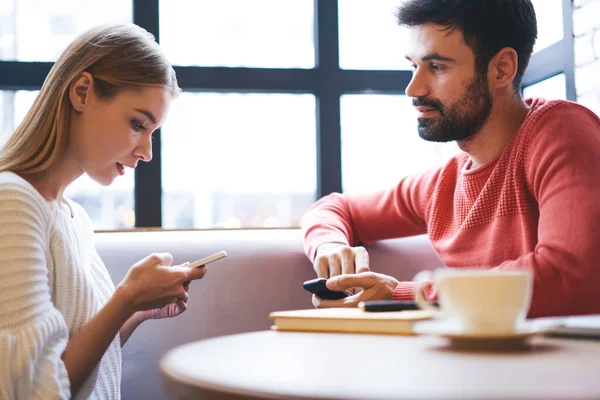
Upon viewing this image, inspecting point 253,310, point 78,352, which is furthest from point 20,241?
point 253,310

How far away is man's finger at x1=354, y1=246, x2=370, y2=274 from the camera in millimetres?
1536

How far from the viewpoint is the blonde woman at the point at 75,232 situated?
1109 millimetres

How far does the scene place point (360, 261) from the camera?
5.12 feet

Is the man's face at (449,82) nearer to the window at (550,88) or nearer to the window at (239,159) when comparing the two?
the window at (550,88)

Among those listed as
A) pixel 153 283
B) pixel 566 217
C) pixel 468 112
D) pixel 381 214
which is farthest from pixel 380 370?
pixel 381 214

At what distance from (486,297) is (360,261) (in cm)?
86

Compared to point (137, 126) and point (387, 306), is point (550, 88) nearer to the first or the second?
point (137, 126)

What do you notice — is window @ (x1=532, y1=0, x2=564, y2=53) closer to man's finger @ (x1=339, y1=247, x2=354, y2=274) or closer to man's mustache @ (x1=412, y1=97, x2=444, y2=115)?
man's mustache @ (x1=412, y1=97, x2=444, y2=115)

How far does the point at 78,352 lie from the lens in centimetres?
119

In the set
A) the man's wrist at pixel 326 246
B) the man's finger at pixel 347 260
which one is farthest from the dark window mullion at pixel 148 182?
the man's finger at pixel 347 260

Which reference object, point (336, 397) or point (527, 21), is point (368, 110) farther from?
point (336, 397)

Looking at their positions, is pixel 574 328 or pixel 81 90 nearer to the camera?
pixel 574 328

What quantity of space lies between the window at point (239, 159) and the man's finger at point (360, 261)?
3.15 ft

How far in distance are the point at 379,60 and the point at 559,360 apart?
7.01ft
